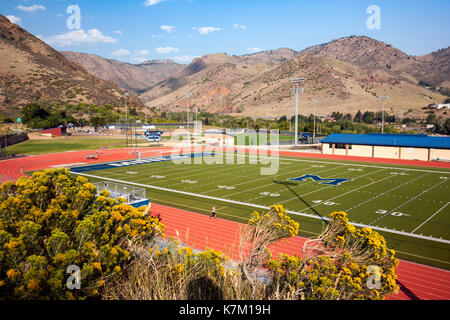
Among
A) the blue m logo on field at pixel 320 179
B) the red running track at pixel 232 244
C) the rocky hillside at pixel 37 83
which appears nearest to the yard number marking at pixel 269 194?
the blue m logo on field at pixel 320 179

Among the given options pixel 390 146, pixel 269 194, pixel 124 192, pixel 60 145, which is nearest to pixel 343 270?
pixel 124 192

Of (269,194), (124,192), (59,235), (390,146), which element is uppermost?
(390,146)

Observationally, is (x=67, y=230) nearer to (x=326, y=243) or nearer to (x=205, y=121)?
(x=326, y=243)

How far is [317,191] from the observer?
27625mm

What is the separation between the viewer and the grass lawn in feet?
176

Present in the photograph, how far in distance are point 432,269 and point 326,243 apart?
271 inches

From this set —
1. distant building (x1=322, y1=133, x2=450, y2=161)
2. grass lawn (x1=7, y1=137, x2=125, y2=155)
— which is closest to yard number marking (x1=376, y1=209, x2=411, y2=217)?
distant building (x1=322, y1=133, x2=450, y2=161)

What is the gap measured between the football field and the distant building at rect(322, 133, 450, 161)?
6192 mm

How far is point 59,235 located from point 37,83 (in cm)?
11920

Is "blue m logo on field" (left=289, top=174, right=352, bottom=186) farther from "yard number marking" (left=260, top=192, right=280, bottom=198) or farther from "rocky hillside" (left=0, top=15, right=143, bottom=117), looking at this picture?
"rocky hillside" (left=0, top=15, right=143, bottom=117)

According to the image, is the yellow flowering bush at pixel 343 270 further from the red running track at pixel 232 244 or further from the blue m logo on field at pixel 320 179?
the blue m logo on field at pixel 320 179

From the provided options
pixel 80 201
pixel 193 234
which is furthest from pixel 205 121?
pixel 80 201

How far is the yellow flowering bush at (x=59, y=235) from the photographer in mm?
7785

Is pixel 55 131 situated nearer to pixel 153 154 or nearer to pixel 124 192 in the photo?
pixel 153 154
